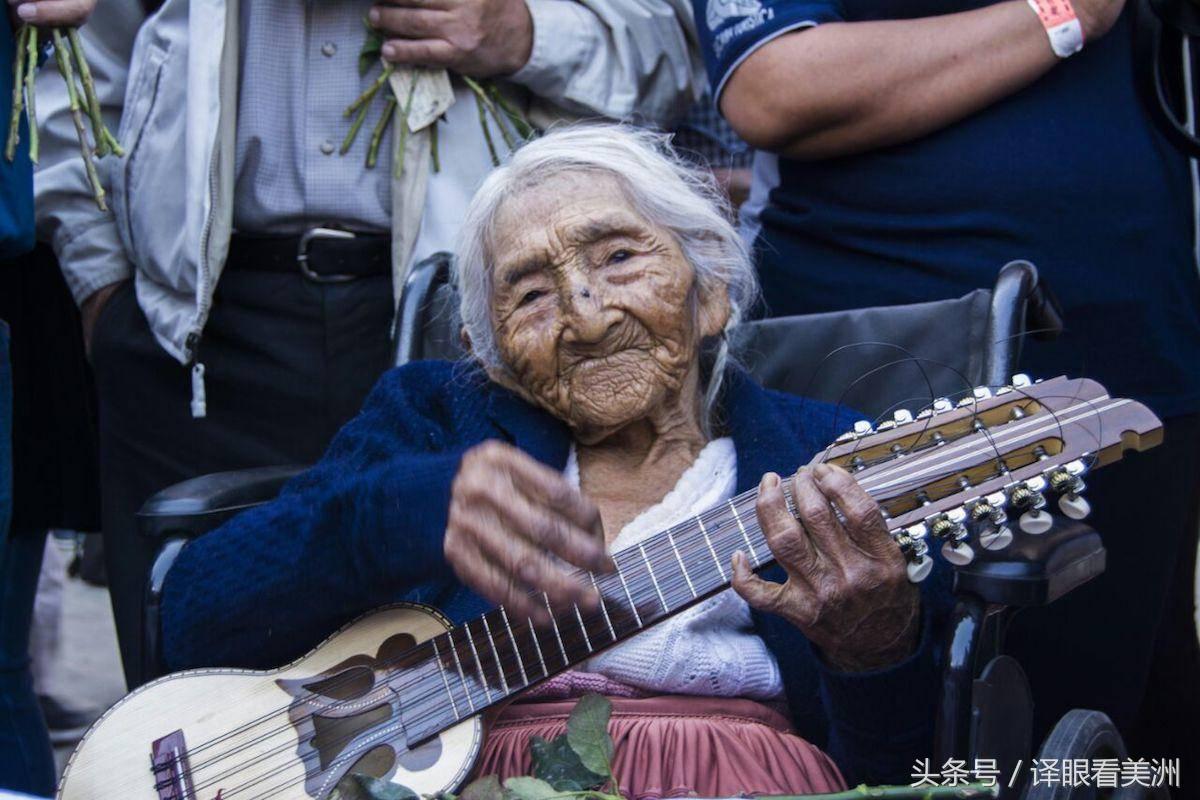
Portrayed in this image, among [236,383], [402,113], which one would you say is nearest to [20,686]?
[236,383]

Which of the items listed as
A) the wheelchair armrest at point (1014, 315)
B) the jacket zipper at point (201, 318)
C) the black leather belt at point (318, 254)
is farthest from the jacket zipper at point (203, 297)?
the wheelchair armrest at point (1014, 315)

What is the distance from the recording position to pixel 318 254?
3.31 meters

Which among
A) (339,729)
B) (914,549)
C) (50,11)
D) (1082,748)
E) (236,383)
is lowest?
(236,383)

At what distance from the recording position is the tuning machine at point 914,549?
2.02 m

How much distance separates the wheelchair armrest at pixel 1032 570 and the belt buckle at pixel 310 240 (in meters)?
1.73

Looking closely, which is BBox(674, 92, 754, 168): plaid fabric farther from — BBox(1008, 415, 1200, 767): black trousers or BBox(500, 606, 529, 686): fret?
BBox(500, 606, 529, 686): fret

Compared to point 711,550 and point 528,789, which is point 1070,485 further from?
point 528,789

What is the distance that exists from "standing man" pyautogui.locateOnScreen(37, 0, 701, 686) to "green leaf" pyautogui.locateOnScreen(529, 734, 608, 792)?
1.49m

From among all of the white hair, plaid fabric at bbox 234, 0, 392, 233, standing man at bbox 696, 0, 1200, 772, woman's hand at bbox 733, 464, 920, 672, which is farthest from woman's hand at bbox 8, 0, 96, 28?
woman's hand at bbox 733, 464, 920, 672

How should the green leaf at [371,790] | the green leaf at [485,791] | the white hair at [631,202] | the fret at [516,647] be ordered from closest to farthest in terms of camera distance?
the green leaf at [371,790] → the green leaf at [485,791] → the fret at [516,647] → the white hair at [631,202]

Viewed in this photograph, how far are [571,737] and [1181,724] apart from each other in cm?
186

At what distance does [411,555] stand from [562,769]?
18.8 inches

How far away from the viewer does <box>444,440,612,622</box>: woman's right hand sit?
79.6 inches

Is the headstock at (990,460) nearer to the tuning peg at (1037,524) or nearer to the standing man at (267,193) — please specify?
the tuning peg at (1037,524)
